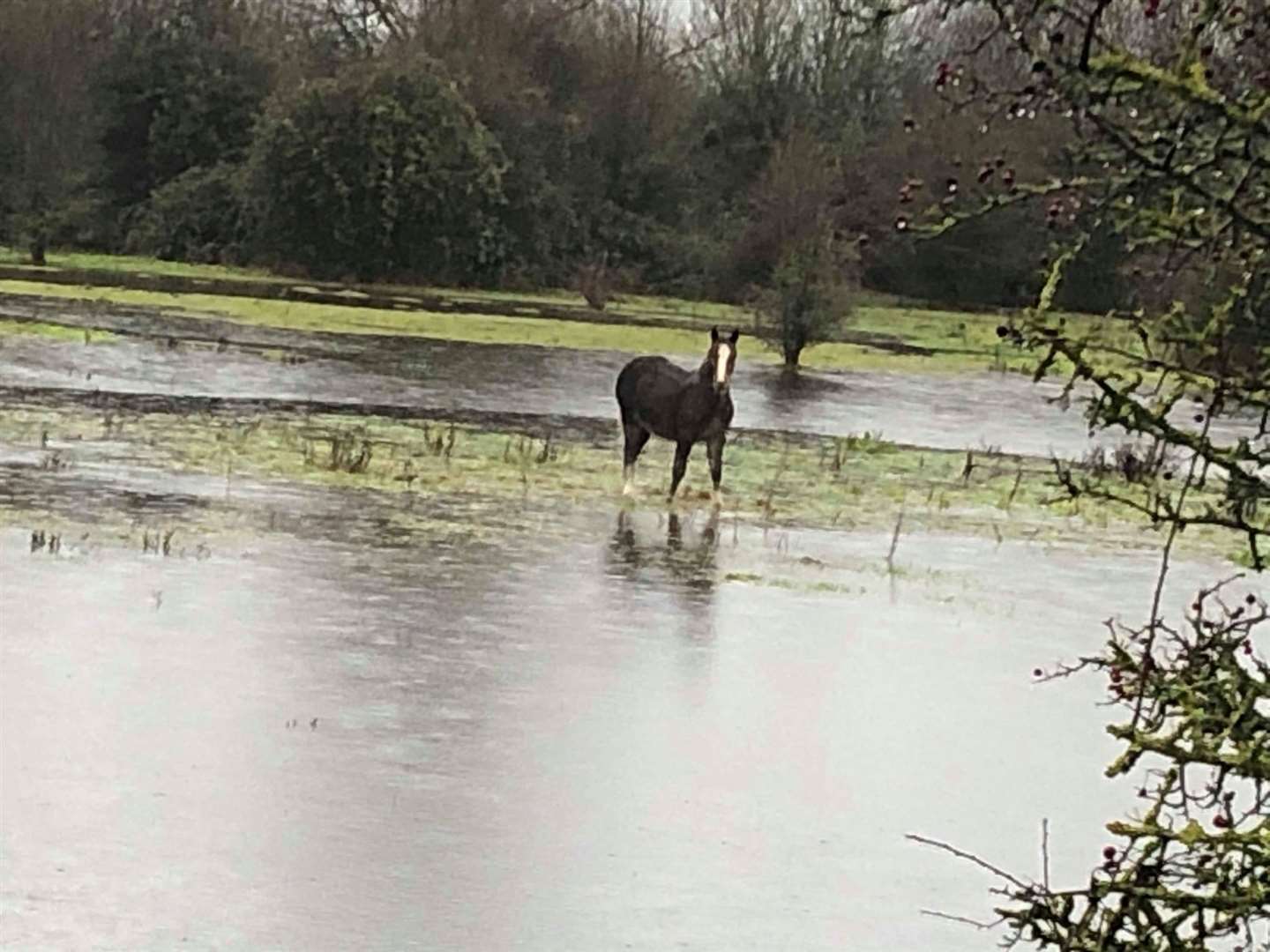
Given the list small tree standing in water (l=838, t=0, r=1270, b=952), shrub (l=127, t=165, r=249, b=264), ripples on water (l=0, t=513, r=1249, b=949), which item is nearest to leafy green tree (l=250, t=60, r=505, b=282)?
shrub (l=127, t=165, r=249, b=264)

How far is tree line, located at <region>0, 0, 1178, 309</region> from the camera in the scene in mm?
52781

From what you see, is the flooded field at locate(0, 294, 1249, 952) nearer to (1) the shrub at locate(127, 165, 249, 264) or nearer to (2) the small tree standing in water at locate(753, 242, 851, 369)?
(2) the small tree standing in water at locate(753, 242, 851, 369)

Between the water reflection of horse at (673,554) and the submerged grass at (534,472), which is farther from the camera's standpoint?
the submerged grass at (534,472)

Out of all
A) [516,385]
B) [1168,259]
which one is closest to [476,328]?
[516,385]

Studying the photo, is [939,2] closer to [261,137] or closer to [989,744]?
[989,744]

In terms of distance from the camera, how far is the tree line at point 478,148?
52.8 metres

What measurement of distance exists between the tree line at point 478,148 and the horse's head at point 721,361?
2852 centimetres

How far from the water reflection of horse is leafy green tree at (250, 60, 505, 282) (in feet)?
113

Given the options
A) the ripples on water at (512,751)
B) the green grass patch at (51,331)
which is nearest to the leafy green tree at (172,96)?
the green grass patch at (51,331)

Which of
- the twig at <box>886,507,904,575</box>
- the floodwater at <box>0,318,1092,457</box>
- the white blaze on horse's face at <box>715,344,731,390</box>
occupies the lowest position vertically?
the floodwater at <box>0,318,1092,457</box>

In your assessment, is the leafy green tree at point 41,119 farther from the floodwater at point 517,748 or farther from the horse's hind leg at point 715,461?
the floodwater at point 517,748

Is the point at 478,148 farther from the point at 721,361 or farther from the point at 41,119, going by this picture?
the point at 721,361

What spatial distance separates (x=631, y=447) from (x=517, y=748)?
32.3 feet

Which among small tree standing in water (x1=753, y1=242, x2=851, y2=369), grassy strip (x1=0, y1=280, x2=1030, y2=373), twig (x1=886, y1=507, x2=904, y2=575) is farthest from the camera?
grassy strip (x1=0, y1=280, x2=1030, y2=373)
